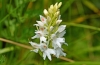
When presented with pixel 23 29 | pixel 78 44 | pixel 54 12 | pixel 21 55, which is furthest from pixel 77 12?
pixel 54 12

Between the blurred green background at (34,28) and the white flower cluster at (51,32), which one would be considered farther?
the blurred green background at (34,28)

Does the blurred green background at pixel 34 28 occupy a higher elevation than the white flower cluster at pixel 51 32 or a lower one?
higher

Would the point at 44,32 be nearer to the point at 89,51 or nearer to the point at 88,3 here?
the point at 89,51

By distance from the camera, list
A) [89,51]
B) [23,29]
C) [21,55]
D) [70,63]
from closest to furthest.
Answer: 1. [70,63]
2. [23,29]
3. [21,55]
4. [89,51]

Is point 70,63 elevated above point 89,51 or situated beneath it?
situated beneath

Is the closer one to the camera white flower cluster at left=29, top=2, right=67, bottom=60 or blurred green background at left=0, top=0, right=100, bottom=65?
white flower cluster at left=29, top=2, right=67, bottom=60

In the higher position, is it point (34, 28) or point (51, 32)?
point (34, 28)

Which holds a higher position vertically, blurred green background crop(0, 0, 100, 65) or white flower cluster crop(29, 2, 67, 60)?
blurred green background crop(0, 0, 100, 65)

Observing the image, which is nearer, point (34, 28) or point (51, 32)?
point (51, 32)
